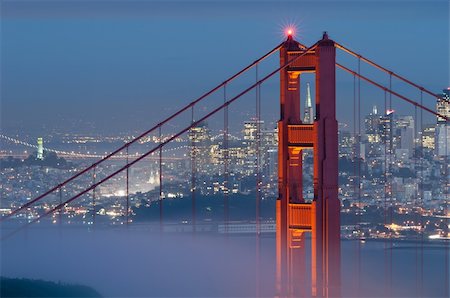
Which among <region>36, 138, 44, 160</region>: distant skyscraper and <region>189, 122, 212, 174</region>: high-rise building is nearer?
<region>189, 122, 212, 174</region>: high-rise building

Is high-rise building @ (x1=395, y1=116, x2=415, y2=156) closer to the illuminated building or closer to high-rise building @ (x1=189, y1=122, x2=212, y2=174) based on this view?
the illuminated building

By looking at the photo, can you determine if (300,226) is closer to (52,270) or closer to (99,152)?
(52,270)

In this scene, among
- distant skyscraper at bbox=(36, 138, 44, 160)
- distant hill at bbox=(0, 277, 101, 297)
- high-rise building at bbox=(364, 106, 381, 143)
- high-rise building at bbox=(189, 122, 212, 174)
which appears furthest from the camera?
distant skyscraper at bbox=(36, 138, 44, 160)

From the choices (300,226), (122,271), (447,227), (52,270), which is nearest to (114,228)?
(447,227)

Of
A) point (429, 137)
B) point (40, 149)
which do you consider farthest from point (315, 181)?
point (40, 149)

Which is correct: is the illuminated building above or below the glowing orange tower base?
above

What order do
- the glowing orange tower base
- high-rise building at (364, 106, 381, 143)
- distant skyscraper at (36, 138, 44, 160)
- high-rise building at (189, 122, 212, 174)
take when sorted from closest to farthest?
the glowing orange tower base
high-rise building at (189, 122, 212, 174)
high-rise building at (364, 106, 381, 143)
distant skyscraper at (36, 138, 44, 160)

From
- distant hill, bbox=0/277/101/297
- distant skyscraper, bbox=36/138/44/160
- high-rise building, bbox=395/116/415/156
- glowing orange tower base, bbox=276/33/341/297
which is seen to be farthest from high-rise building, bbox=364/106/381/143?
glowing orange tower base, bbox=276/33/341/297
